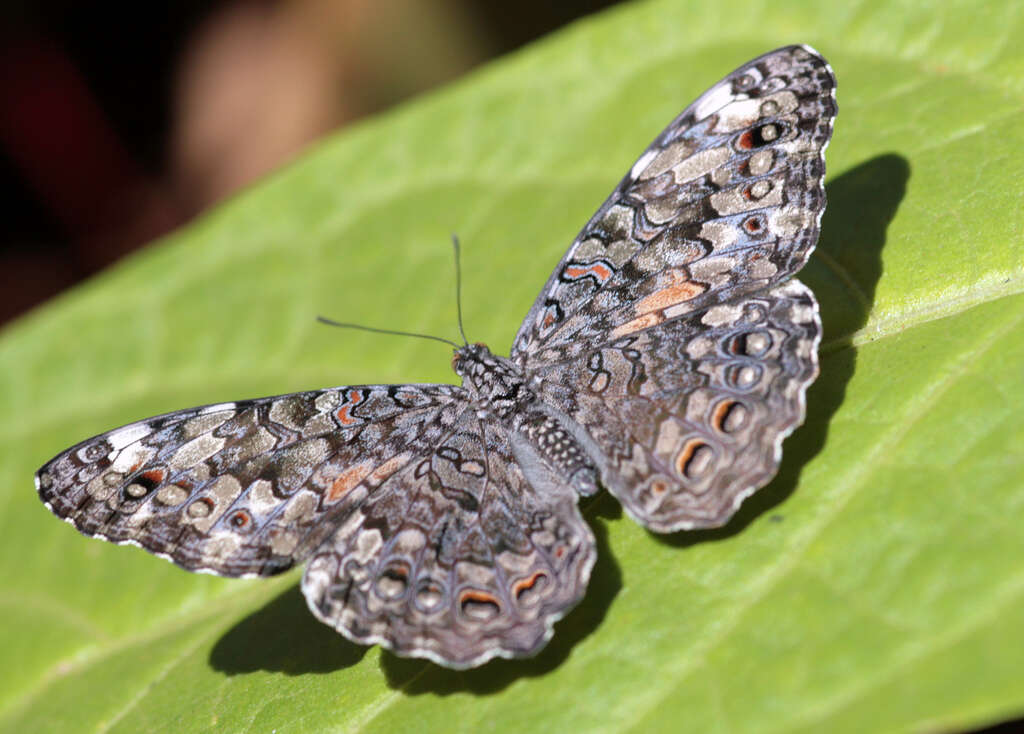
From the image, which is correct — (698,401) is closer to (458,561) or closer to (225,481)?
(458,561)

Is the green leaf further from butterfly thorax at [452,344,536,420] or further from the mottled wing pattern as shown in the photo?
butterfly thorax at [452,344,536,420]

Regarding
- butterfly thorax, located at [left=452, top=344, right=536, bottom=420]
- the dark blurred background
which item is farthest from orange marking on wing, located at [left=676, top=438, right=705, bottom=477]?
the dark blurred background

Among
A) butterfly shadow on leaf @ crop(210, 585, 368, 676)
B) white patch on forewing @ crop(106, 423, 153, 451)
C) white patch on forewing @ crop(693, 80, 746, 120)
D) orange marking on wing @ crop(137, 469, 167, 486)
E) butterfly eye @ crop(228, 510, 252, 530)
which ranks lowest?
butterfly shadow on leaf @ crop(210, 585, 368, 676)

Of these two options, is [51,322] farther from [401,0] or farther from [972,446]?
[972,446]

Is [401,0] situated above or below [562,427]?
above

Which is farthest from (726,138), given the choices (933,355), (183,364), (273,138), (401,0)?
(273,138)

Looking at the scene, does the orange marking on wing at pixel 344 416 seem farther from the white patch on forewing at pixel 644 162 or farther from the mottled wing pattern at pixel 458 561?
the white patch on forewing at pixel 644 162
